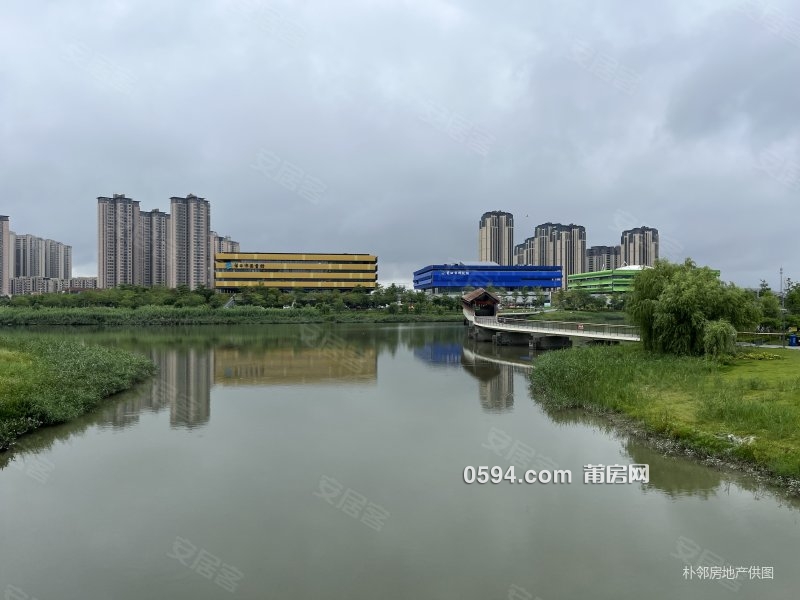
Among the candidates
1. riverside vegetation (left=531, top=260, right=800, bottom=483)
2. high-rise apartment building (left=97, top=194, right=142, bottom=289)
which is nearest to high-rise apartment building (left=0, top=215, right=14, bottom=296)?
high-rise apartment building (left=97, top=194, right=142, bottom=289)

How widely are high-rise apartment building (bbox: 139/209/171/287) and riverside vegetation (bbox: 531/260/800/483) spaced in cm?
10023

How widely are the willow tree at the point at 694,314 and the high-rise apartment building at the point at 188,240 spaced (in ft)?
324

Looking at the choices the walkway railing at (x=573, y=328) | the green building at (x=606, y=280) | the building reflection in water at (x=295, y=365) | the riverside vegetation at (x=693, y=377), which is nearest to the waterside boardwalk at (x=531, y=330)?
the walkway railing at (x=573, y=328)

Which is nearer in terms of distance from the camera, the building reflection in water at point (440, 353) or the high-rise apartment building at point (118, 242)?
the building reflection in water at point (440, 353)

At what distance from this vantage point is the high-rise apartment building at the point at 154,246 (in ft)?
357

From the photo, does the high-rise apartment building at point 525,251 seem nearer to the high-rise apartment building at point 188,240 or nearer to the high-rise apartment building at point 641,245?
the high-rise apartment building at point 641,245

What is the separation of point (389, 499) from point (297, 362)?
23.9m

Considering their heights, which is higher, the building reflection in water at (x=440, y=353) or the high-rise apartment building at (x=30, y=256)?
the high-rise apartment building at (x=30, y=256)

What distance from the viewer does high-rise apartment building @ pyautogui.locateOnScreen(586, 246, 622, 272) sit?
489 feet

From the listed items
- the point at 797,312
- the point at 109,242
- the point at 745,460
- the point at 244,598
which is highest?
the point at 109,242

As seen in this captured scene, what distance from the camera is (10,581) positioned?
7.62 m

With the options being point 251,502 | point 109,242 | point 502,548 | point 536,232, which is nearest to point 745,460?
point 502,548

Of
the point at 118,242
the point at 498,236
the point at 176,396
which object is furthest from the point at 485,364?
the point at 498,236

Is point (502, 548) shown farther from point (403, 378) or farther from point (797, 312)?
point (797, 312)
